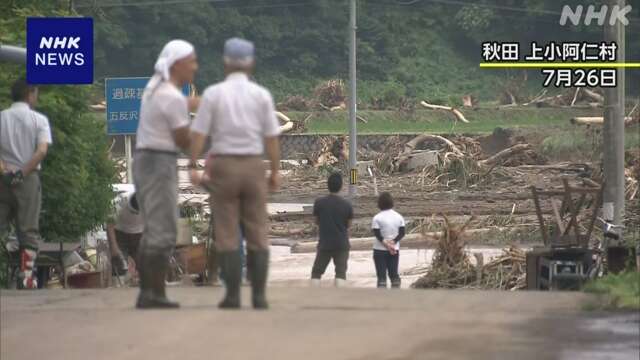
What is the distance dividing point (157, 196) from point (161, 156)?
0.27m

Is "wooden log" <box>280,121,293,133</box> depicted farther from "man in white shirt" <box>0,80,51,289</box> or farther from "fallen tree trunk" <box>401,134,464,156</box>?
"man in white shirt" <box>0,80,51,289</box>

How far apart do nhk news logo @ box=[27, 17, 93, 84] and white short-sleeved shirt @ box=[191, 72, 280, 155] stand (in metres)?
9.24

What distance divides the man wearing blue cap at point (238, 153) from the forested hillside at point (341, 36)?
72.3 metres

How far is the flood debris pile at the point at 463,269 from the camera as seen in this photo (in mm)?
21797

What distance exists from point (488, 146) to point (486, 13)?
30.1 metres

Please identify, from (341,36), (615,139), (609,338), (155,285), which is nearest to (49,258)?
(155,285)

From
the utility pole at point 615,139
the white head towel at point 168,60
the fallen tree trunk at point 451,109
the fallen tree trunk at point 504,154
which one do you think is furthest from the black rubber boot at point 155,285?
the fallen tree trunk at point 451,109

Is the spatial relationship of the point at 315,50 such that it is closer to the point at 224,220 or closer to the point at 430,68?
the point at 430,68

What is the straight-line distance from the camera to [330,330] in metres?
9.39

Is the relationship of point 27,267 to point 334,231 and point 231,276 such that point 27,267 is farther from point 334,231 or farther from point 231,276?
point 334,231

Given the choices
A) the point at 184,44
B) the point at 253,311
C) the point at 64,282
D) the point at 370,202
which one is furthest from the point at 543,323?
the point at 370,202

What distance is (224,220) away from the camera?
9898 millimetres

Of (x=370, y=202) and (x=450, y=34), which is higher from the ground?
(x=450, y=34)

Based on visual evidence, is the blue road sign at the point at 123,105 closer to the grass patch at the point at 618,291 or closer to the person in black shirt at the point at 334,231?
the person in black shirt at the point at 334,231
